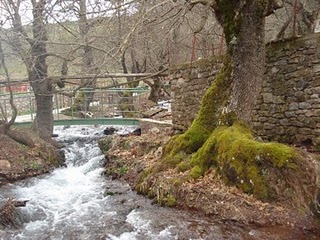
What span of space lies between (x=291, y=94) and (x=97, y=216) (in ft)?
12.4

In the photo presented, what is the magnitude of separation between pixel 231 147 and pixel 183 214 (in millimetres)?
1223

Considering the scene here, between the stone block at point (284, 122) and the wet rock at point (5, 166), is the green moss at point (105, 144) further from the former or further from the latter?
the stone block at point (284, 122)

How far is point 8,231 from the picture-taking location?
5.30m

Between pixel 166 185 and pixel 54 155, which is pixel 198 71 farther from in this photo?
pixel 54 155

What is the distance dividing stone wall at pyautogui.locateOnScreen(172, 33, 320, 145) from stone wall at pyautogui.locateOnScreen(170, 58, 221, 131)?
5.05ft

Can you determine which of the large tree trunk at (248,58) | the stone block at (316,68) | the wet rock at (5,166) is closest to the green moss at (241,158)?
the large tree trunk at (248,58)

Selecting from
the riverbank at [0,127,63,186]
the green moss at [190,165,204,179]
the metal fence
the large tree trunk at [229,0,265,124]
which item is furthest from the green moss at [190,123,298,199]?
the metal fence

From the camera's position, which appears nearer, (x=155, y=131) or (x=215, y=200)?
(x=215, y=200)

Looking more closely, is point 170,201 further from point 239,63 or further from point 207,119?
point 239,63

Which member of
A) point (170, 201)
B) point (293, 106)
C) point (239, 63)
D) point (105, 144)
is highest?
point (239, 63)

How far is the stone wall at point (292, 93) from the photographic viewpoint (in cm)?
597

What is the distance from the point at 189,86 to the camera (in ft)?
30.0

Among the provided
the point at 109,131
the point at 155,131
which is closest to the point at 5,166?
the point at 155,131

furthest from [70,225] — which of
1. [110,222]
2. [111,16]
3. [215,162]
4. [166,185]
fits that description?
[111,16]
